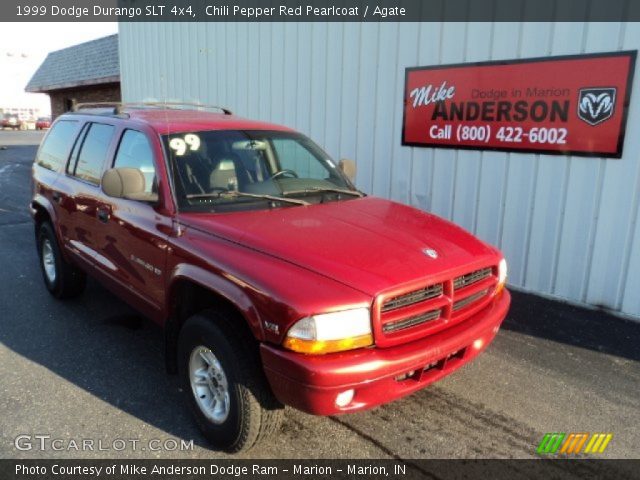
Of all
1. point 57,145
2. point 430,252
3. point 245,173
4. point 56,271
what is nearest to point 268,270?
point 430,252

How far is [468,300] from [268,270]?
3.99 ft

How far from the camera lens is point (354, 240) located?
293 cm

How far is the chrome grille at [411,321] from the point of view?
255 centimetres

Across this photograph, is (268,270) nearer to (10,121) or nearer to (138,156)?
(138,156)

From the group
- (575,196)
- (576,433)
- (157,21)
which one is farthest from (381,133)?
(157,21)

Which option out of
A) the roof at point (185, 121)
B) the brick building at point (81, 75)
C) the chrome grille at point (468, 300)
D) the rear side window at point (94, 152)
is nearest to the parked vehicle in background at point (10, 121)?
the brick building at point (81, 75)

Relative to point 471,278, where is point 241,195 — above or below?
above

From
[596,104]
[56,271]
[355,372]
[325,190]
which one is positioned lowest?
[56,271]

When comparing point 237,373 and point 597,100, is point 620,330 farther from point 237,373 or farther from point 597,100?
point 237,373

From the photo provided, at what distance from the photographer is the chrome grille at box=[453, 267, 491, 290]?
9.46ft

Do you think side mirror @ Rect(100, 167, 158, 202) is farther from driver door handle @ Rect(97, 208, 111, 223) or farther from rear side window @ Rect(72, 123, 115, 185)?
rear side window @ Rect(72, 123, 115, 185)

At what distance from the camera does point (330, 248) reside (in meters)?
2.77

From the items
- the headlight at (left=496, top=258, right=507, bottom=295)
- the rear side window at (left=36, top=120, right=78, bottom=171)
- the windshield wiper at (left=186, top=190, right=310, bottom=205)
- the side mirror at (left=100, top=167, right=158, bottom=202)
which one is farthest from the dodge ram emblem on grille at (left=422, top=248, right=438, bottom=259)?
the rear side window at (left=36, top=120, right=78, bottom=171)

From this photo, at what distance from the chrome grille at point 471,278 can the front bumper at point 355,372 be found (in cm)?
31
